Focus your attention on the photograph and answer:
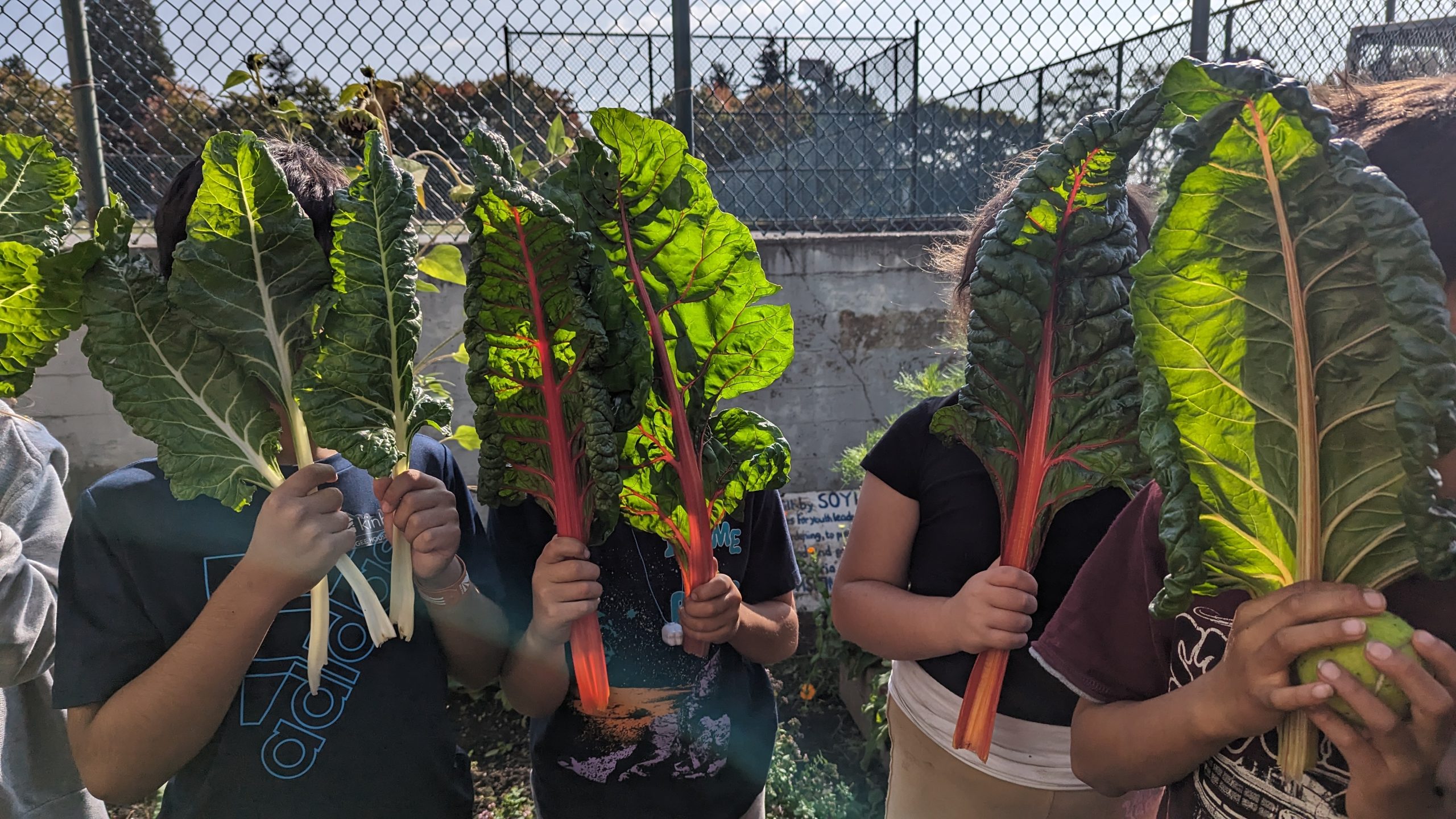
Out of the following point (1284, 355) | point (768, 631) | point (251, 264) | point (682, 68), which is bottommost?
point (768, 631)

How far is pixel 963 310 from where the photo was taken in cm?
185

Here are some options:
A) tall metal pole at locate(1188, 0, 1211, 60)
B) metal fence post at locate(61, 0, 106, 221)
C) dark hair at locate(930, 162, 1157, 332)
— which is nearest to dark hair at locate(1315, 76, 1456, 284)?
dark hair at locate(930, 162, 1157, 332)

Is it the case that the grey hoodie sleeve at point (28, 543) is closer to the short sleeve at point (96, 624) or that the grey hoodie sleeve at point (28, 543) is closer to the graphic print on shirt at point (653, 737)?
the short sleeve at point (96, 624)

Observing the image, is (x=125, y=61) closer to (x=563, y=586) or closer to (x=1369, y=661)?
(x=563, y=586)

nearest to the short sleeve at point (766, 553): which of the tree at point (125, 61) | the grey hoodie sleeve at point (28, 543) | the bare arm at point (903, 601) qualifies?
the bare arm at point (903, 601)

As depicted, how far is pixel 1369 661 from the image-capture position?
801 mm

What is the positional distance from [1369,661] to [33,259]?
1.81 meters

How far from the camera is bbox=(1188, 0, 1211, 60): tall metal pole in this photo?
377 cm

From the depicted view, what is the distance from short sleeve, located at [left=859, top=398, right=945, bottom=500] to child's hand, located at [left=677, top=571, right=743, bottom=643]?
0.49 metres

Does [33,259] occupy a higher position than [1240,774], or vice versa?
[33,259]

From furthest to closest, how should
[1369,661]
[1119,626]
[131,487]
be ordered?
1. [131,487]
2. [1119,626]
3. [1369,661]

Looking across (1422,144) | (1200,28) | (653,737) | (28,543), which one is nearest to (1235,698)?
(1422,144)

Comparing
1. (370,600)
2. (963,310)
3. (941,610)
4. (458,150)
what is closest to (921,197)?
(458,150)

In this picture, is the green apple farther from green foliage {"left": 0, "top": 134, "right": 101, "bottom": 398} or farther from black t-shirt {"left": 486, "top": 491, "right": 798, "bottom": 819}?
green foliage {"left": 0, "top": 134, "right": 101, "bottom": 398}
